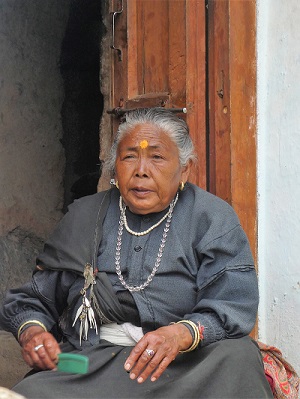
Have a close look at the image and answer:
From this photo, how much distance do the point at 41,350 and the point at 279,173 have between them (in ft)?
4.56

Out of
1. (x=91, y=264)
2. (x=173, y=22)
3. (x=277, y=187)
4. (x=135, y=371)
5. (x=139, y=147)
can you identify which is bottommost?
(x=135, y=371)

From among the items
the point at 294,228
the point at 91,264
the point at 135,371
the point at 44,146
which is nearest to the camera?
the point at 135,371

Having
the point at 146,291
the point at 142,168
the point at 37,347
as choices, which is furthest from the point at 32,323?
the point at 142,168

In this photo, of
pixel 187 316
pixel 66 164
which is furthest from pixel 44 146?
pixel 187 316

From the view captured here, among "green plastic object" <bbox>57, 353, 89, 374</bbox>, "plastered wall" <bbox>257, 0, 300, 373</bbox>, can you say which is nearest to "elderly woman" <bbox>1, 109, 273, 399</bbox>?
"green plastic object" <bbox>57, 353, 89, 374</bbox>

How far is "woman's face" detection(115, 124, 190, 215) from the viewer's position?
2.68 meters

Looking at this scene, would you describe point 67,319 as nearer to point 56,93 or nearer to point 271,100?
point 271,100

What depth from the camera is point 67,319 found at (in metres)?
2.76

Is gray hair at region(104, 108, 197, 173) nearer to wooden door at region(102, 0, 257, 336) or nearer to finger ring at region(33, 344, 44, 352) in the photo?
wooden door at region(102, 0, 257, 336)

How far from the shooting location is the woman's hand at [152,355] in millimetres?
2238

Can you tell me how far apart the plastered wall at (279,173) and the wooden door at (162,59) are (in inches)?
11.7

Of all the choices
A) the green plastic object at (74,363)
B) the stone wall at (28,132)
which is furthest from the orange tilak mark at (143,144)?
the stone wall at (28,132)

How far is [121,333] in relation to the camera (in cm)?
263

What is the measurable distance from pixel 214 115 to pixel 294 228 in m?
0.63
